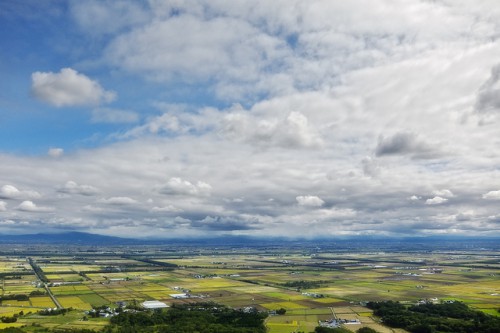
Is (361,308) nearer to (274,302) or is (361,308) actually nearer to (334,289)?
(274,302)

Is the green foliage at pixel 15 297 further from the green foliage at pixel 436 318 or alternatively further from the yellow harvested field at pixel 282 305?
the green foliage at pixel 436 318

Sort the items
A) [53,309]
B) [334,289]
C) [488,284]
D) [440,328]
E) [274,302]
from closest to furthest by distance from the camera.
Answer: [440,328] → [53,309] → [274,302] → [334,289] → [488,284]

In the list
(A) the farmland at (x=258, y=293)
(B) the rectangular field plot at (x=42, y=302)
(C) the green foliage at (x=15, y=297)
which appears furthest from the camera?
(C) the green foliage at (x=15, y=297)

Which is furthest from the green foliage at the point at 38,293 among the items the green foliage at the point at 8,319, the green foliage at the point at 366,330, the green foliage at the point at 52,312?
the green foliage at the point at 366,330

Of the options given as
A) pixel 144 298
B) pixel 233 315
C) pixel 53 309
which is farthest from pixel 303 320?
pixel 53 309

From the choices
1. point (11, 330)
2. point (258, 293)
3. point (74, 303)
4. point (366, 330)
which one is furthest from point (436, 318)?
point (74, 303)

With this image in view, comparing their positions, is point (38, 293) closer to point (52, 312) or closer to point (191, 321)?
point (52, 312)
